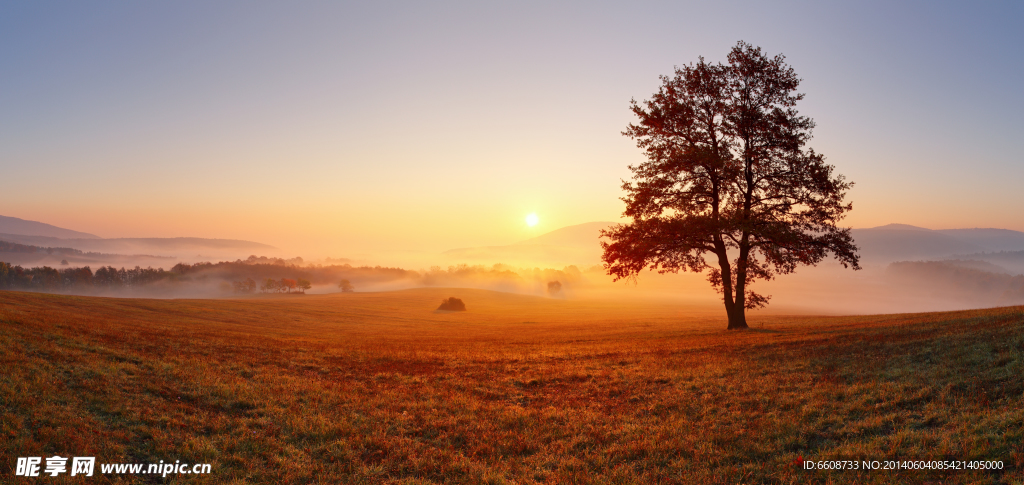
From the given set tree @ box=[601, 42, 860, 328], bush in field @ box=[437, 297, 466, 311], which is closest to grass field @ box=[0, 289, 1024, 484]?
tree @ box=[601, 42, 860, 328]

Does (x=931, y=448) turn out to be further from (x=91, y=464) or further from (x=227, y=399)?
(x=227, y=399)

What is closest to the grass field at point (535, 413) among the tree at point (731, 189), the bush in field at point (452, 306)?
the tree at point (731, 189)

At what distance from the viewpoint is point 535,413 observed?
10.9 meters

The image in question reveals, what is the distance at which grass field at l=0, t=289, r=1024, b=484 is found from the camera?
735 cm

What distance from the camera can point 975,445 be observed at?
6559 millimetres

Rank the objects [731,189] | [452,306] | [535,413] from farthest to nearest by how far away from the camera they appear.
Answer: [452,306]
[731,189]
[535,413]

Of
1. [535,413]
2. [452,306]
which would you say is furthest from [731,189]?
[452,306]

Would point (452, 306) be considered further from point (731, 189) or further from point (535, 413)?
point (535, 413)

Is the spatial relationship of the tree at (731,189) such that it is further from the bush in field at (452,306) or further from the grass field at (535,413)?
the bush in field at (452,306)

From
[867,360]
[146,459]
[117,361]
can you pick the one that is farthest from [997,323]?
[117,361]

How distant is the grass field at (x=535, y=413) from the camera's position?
7352 millimetres

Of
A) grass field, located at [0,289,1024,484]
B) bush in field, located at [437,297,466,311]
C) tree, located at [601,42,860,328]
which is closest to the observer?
grass field, located at [0,289,1024,484]

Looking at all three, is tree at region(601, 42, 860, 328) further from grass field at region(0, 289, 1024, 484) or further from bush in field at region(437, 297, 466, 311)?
bush in field at region(437, 297, 466, 311)

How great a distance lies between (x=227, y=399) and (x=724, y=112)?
27.2 metres
